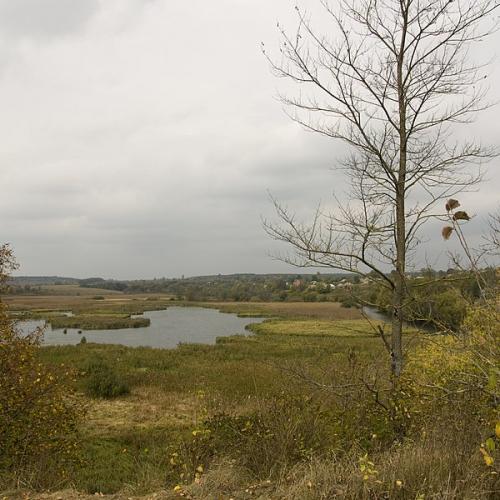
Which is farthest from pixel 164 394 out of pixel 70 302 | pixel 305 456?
→ pixel 70 302

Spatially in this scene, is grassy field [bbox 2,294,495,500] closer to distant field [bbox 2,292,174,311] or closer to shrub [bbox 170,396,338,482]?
shrub [bbox 170,396,338,482]

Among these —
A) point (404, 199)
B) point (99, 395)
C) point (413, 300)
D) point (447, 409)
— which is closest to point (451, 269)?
point (413, 300)

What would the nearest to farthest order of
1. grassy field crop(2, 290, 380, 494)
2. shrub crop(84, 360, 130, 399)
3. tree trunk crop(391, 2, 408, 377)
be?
tree trunk crop(391, 2, 408, 377)
grassy field crop(2, 290, 380, 494)
shrub crop(84, 360, 130, 399)

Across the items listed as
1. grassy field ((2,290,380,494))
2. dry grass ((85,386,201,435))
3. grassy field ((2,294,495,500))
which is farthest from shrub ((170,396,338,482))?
dry grass ((85,386,201,435))

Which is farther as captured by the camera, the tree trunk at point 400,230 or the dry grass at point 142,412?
the dry grass at point 142,412

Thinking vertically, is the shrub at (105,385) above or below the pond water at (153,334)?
above

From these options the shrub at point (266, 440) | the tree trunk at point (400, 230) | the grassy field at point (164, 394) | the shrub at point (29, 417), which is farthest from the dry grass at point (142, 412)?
the tree trunk at point (400, 230)

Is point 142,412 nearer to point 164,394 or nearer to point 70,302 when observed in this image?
point 164,394

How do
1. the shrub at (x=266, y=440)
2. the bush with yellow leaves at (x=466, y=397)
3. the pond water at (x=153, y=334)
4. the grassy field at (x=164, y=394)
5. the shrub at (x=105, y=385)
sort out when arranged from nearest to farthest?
1. the bush with yellow leaves at (x=466, y=397)
2. the shrub at (x=266, y=440)
3. the grassy field at (x=164, y=394)
4. the shrub at (x=105, y=385)
5. the pond water at (x=153, y=334)

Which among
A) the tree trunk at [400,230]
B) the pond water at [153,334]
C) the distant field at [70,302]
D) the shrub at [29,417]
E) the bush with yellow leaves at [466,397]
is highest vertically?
the tree trunk at [400,230]

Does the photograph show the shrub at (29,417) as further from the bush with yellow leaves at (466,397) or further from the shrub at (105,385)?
the shrub at (105,385)

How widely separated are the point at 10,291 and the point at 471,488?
674 cm

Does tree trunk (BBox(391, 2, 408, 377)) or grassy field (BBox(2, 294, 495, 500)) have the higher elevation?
tree trunk (BBox(391, 2, 408, 377))

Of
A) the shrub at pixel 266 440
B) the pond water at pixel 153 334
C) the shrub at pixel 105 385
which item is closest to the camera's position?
the shrub at pixel 266 440
